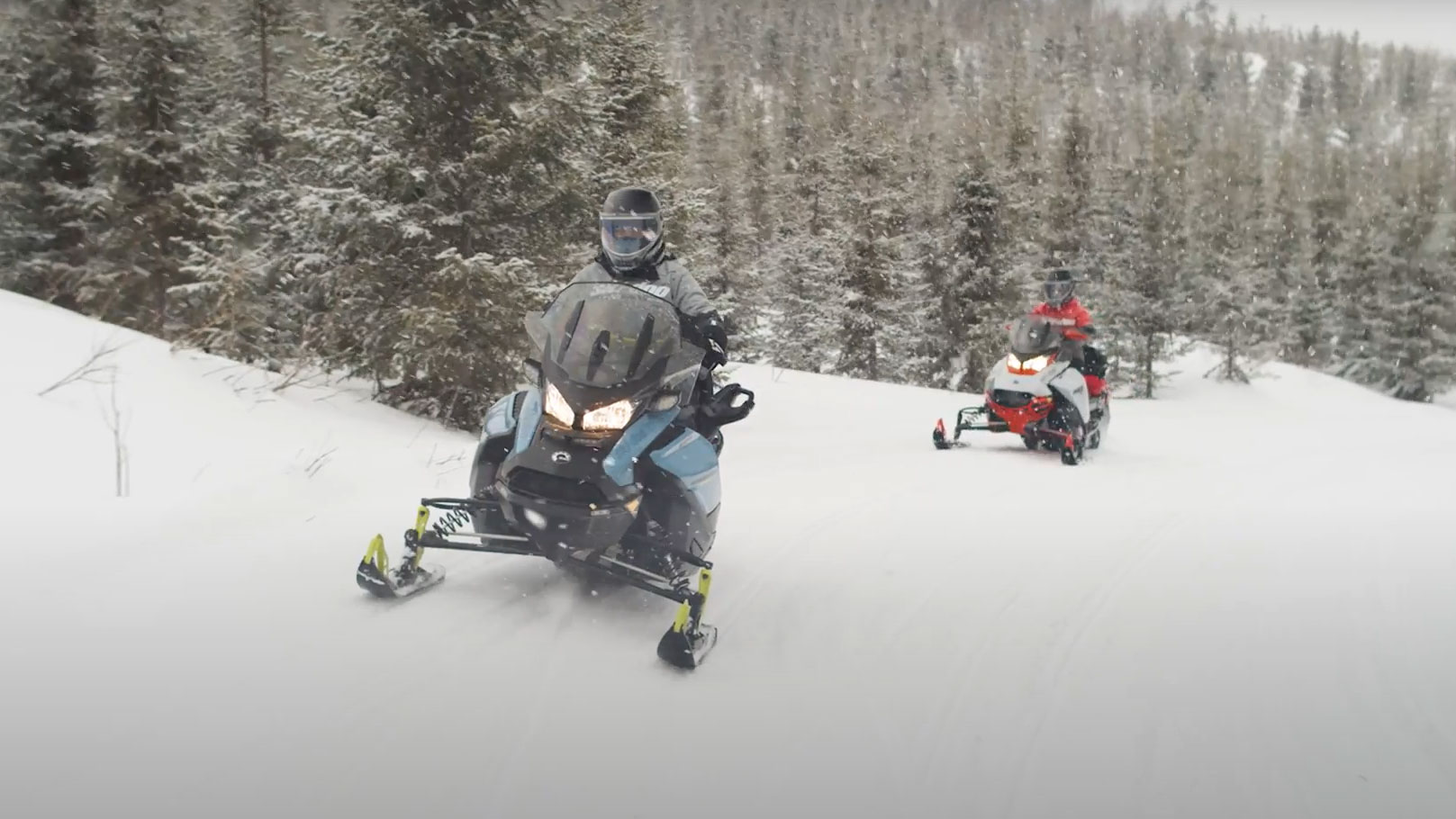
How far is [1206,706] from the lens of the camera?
3.57m

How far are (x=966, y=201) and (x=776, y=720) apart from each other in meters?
26.2

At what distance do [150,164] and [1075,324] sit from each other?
50.9 ft

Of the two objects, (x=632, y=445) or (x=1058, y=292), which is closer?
(x=632, y=445)

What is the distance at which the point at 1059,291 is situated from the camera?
1052 cm

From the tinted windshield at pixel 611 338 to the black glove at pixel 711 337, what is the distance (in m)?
0.21

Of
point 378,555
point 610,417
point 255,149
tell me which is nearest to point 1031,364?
point 610,417

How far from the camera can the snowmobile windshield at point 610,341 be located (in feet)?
13.4

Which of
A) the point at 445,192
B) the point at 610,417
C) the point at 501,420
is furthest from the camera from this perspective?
the point at 445,192

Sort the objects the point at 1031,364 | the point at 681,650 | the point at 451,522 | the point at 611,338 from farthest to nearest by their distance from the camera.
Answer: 1. the point at 1031,364
2. the point at 451,522
3. the point at 611,338
4. the point at 681,650

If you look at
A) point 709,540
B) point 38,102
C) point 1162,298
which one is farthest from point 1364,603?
point 1162,298

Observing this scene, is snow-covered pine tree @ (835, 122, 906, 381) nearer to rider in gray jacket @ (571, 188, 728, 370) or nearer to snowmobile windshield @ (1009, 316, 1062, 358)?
snowmobile windshield @ (1009, 316, 1062, 358)

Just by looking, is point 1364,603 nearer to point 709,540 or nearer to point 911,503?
point 911,503

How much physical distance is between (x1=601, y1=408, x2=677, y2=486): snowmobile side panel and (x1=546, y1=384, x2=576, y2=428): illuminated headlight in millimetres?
241

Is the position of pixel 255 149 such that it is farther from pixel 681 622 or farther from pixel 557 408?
pixel 681 622
